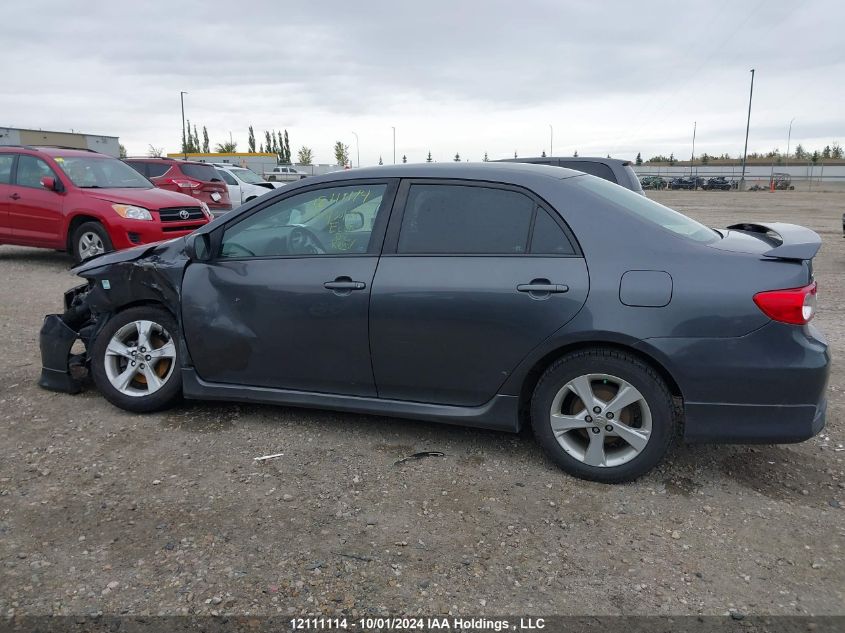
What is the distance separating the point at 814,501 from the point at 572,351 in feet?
4.56

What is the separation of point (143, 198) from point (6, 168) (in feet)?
7.44

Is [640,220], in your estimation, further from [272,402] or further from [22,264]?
[22,264]

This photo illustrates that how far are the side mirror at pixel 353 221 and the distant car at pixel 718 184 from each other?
5952cm

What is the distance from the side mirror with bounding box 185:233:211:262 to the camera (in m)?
4.14

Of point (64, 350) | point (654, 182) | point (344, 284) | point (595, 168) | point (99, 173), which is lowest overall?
point (64, 350)

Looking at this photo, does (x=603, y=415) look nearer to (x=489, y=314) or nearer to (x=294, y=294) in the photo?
(x=489, y=314)

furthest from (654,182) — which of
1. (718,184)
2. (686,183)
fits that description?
(718,184)

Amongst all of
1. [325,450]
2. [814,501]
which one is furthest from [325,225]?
[814,501]

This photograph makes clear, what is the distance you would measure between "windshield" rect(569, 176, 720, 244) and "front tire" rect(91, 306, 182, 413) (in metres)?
2.71

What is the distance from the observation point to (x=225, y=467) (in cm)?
374

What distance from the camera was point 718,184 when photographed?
5744 cm

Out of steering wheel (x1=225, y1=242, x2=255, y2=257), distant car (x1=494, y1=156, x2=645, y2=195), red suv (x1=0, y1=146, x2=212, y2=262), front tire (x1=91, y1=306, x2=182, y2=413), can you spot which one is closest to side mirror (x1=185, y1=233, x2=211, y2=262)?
steering wheel (x1=225, y1=242, x2=255, y2=257)

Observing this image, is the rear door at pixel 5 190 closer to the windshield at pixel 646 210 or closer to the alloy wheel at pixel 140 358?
the alloy wheel at pixel 140 358

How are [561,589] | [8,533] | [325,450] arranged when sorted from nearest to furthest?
[561,589], [8,533], [325,450]
